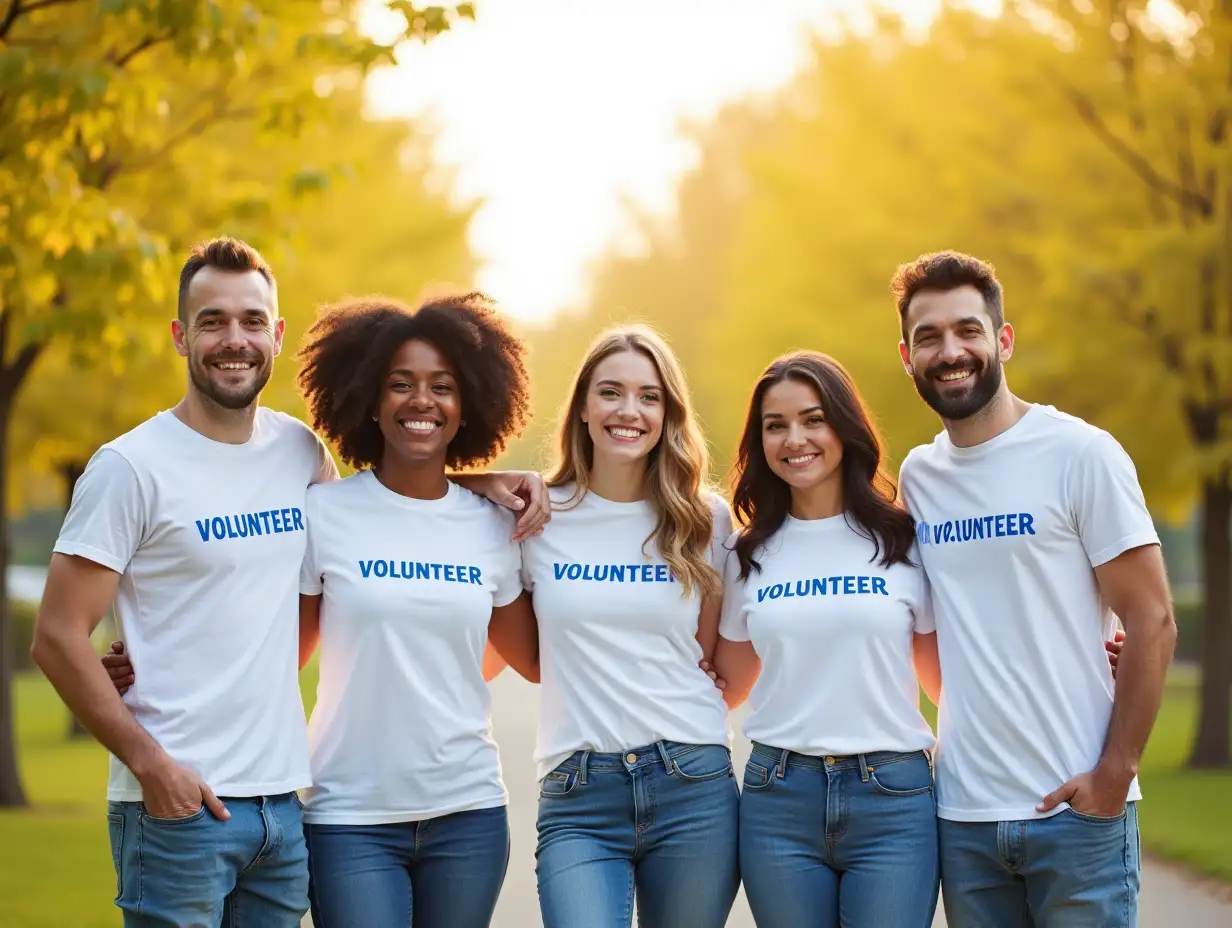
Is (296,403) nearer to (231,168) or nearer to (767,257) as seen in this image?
(231,168)

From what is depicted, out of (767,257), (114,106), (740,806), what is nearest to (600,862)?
(740,806)

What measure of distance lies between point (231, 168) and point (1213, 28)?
329 inches

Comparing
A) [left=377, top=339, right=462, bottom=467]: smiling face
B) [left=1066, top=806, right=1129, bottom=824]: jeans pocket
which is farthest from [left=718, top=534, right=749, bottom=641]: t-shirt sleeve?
[left=1066, top=806, right=1129, bottom=824]: jeans pocket

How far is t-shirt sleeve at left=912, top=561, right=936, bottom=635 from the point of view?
4.98 m

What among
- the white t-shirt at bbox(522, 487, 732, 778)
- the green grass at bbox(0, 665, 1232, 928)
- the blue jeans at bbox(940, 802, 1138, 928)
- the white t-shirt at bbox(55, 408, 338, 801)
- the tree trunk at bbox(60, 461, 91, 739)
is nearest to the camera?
the white t-shirt at bbox(55, 408, 338, 801)

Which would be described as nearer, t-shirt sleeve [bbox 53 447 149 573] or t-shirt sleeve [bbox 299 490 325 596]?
t-shirt sleeve [bbox 53 447 149 573]

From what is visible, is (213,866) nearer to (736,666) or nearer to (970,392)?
(736,666)

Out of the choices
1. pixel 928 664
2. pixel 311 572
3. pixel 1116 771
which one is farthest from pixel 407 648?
pixel 1116 771

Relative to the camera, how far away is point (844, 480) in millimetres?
5254

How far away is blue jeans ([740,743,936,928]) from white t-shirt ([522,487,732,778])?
396 mm

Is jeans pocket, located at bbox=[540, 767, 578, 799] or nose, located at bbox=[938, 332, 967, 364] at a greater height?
nose, located at bbox=[938, 332, 967, 364]

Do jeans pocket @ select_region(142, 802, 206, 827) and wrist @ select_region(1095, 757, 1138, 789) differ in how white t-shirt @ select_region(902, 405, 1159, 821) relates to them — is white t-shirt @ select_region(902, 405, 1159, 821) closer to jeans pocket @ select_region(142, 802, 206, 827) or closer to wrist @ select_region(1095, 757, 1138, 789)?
wrist @ select_region(1095, 757, 1138, 789)

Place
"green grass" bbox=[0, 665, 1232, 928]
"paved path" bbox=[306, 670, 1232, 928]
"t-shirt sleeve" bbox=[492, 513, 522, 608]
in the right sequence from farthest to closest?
"green grass" bbox=[0, 665, 1232, 928] < "paved path" bbox=[306, 670, 1232, 928] < "t-shirt sleeve" bbox=[492, 513, 522, 608]

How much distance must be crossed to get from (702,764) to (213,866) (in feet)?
5.26
